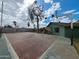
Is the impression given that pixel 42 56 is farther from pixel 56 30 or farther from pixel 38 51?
pixel 56 30

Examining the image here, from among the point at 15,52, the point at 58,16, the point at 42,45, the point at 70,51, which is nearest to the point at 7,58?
the point at 15,52

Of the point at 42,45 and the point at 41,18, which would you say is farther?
the point at 41,18

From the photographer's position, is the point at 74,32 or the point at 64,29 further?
the point at 64,29

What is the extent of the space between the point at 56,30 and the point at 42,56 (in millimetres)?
21060

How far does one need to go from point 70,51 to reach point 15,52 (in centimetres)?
525

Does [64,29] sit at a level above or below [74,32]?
above

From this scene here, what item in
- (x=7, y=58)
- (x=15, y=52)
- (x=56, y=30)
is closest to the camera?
(x=7, y=58)

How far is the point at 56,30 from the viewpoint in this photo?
37031mm

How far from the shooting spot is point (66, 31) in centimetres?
3328

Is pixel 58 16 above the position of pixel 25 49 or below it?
above

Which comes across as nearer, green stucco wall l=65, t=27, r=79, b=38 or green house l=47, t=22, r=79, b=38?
green stucco wall l=65, t=27, r=79, b=38

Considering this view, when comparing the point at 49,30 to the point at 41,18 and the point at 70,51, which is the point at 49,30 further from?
the point at 70,51

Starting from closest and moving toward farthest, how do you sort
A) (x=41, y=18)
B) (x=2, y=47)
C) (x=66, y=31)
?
1. (x=2, y=47)
2. (x=66, y=31)
3. (x=41, y=18)

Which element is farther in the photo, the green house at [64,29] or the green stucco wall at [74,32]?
the green house at [64,29]
